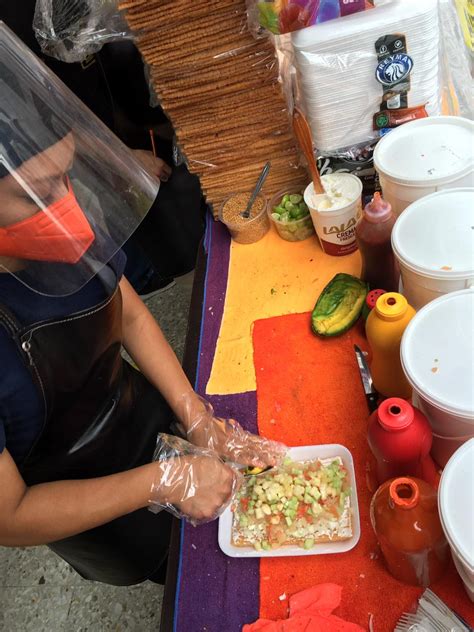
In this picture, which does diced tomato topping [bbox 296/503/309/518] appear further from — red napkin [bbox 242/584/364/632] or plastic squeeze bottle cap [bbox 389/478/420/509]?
plastic squeeze bottle cap [bbox 389/478/420/509]

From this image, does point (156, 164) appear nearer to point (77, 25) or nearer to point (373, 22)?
point (77, 25)

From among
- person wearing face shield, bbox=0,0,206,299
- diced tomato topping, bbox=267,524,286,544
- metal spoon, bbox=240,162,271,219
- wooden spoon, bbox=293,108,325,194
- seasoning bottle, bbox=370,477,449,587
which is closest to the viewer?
seasoning bottle, bbox=370,477,449,587

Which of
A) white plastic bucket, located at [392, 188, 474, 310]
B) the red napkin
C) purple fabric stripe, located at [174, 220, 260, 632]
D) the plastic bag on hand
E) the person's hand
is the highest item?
the plastic bag on hand

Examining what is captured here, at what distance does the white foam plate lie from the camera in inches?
39.1

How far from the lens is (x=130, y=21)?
4.38 feet

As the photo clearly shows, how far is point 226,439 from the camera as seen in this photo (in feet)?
4.00

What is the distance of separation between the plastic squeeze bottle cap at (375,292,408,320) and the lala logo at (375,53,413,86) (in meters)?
0.66

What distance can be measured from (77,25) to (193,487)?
1.32 metres

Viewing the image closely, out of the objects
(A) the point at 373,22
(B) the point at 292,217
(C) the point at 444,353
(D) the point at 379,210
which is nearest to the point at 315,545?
(C) the point at 444,353

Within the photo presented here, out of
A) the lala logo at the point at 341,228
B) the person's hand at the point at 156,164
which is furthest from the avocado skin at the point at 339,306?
the person's hand at the point at 156,164

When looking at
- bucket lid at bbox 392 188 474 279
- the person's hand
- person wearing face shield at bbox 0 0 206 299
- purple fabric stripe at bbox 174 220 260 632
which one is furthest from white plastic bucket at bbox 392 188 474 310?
the person's hand

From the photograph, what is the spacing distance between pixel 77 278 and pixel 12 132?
0.79 feet

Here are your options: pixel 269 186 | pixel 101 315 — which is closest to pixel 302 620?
pixel 101 315

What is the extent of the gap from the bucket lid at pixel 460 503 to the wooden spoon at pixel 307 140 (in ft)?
2.94
